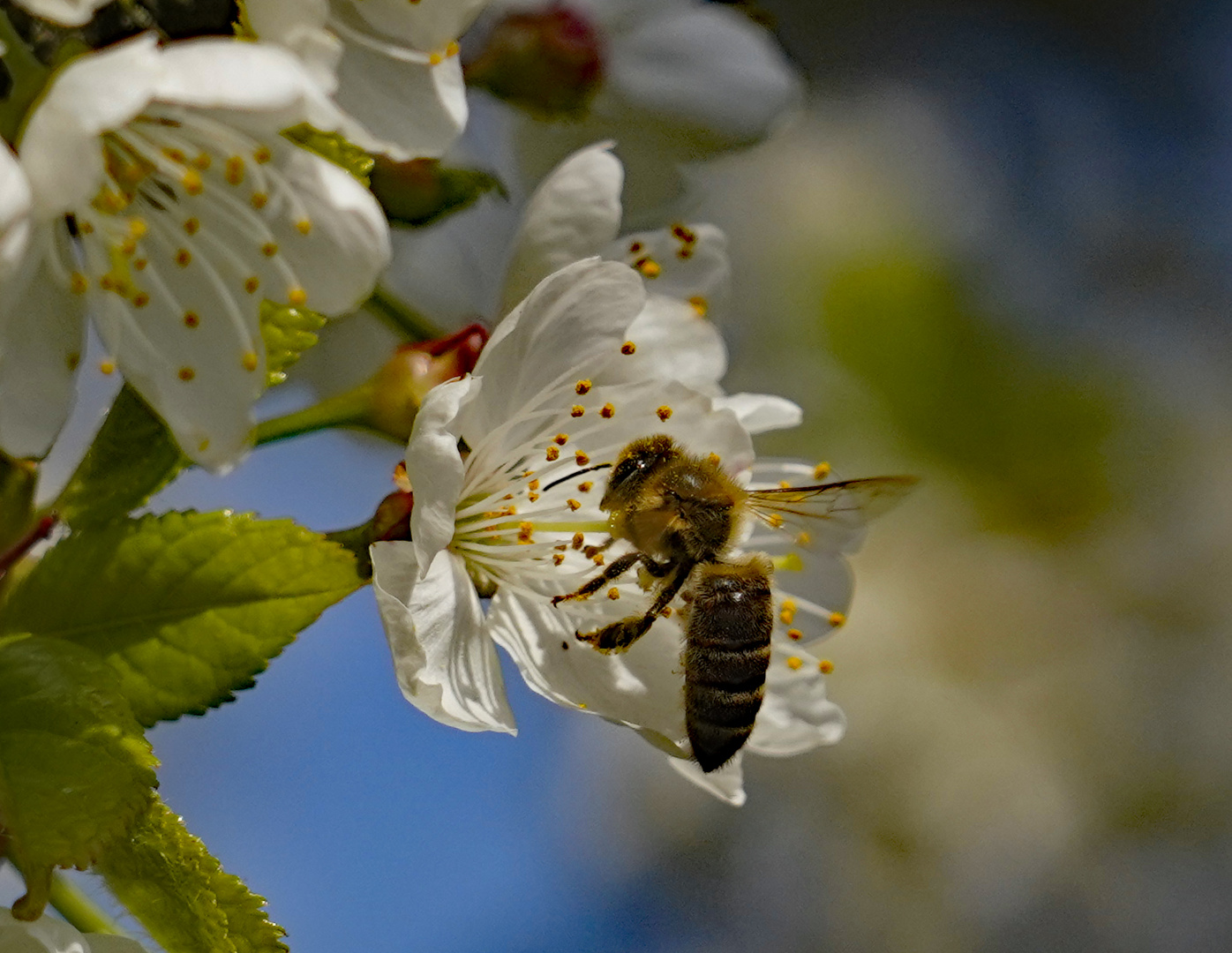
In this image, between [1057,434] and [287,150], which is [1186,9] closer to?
[1057,434]

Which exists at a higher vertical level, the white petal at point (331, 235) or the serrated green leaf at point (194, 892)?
the white petal at point (331, 235)

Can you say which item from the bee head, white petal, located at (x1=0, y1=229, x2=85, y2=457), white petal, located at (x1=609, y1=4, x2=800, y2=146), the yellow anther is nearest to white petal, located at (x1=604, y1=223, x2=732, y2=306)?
the yellow anther

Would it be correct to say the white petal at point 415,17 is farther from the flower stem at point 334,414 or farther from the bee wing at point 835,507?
the bee wing at point 835,507

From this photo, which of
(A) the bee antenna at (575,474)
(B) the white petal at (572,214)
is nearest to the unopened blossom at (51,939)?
(A) the bee antenna at (575,474)

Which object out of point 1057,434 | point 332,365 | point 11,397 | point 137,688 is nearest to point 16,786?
point 137,688

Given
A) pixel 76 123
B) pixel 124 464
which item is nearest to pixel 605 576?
pixel 124 464
